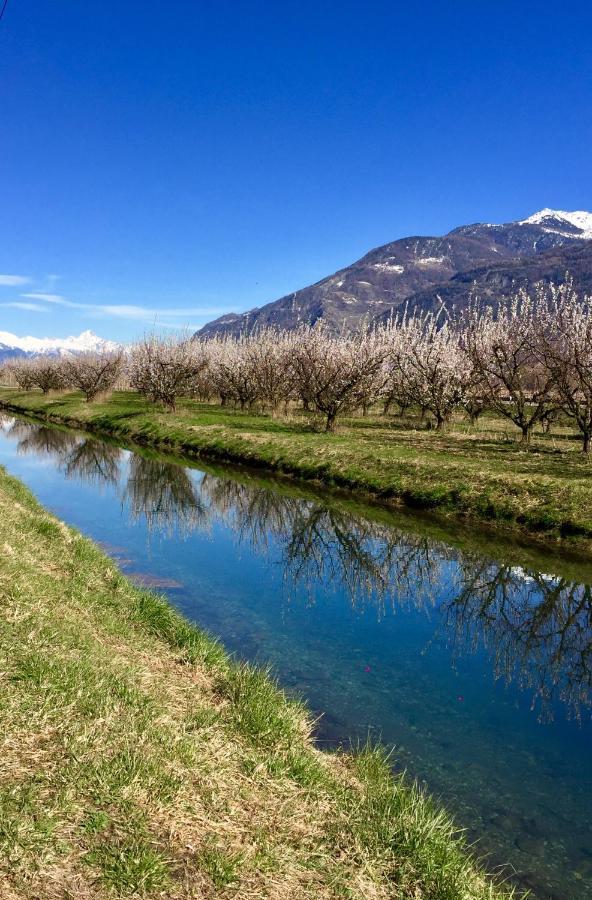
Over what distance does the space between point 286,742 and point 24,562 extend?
6143 millimetres

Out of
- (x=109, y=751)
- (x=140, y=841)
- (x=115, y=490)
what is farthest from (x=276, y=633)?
(x=115, y=490)

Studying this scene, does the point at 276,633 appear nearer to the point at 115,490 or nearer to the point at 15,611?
the point at 15,611

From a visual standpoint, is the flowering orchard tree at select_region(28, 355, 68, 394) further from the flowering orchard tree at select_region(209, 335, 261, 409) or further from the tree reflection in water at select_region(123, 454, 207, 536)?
the tree reflection in water at select_region(123, 454, 207, 536)

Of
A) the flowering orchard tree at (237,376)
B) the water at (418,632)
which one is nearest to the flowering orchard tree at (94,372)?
the flowering orchard tree at (237,376)

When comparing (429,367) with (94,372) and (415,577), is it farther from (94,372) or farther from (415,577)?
(94,372)

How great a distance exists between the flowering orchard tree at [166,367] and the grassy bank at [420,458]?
19.3 ft

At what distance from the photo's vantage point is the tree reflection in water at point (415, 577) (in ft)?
38.1

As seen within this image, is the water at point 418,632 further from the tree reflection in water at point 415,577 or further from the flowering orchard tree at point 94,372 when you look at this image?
the flowering orchard tree at point 94,372

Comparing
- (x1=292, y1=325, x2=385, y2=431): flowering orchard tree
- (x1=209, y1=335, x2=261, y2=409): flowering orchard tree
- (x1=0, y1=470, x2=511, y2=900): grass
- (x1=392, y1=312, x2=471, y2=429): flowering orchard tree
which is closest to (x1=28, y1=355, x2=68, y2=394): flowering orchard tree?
(x1=209, y1=335, x2=261, y2=409): flowering orchard tree

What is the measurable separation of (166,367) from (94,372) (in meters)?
24.5

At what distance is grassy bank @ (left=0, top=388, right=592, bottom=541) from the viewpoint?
21312 mm

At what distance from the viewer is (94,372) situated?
254 ft

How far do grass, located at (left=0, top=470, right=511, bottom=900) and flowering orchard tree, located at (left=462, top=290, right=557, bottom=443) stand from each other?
99.2 ft

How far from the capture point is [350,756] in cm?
734
